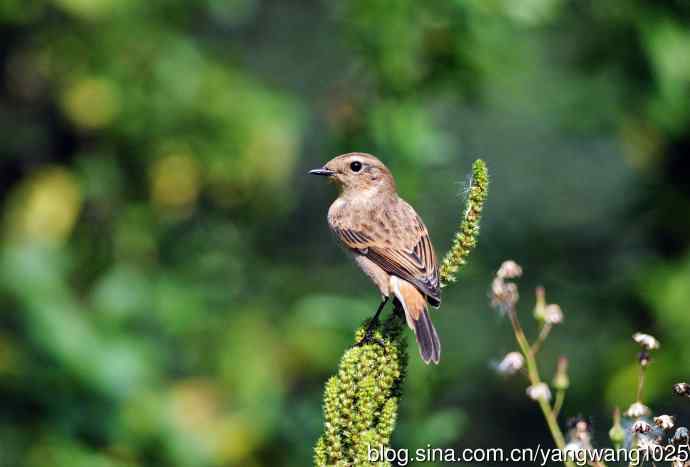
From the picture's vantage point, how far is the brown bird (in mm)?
3812

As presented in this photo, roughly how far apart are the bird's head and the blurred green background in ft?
2.63

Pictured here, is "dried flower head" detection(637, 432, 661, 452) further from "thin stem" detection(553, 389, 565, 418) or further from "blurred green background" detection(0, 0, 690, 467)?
"blurred green background" detection(0, 0, 690, 467)

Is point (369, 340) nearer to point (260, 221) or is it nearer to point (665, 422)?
point (665, 422)

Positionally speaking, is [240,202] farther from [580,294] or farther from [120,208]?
[580,294]

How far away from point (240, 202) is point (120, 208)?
823mm

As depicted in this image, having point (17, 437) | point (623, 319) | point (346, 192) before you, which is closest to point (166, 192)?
point (17, 437)

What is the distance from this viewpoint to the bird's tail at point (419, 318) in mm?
3523

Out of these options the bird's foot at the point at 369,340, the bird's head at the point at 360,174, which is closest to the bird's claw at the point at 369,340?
the bird's foot at the point at 369,340

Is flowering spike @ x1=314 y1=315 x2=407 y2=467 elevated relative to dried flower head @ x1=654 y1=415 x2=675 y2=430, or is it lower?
elevated

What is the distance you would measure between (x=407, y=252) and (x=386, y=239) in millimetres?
180

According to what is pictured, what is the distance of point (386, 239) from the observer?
4.32 meters

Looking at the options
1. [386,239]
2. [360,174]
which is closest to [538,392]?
[386,239]

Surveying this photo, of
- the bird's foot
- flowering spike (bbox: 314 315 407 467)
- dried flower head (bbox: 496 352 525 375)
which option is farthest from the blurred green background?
dried flower head (bbox: 496 352 525 375)

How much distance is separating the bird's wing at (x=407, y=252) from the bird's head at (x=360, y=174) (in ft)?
1.03
